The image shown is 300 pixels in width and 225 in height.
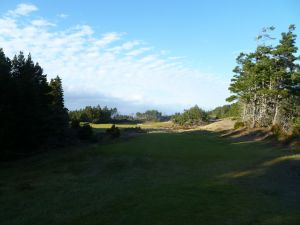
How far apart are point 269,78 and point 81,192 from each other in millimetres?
39580

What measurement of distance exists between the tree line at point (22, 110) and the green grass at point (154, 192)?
369 centimetres

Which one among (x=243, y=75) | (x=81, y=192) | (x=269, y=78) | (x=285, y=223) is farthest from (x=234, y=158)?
(x=243, y=75)

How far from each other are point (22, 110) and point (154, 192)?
64.4ft

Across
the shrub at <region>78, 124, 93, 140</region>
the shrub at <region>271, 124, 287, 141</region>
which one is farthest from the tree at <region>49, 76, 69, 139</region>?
the shrub at <region>271, 124, 287, 141</region>

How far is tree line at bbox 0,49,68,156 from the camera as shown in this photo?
86.2 feet

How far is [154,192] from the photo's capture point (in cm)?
1360

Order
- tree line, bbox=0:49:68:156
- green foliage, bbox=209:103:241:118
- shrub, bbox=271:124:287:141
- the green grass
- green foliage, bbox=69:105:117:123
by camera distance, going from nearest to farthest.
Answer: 1. the green grass
2. tree line, bbox=0:49:68:156
3. shrub, bbox=271:124:287:141
4. green foliage, bbox=209:103:241:118
5. green foliage, bbox=69:105:117:123

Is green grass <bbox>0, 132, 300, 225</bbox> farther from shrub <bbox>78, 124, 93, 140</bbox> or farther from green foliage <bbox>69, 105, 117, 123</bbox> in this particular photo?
green foliage <bbox>69, 105, 117, 123</bbox>

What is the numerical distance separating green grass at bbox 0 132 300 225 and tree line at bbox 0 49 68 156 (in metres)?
3.69

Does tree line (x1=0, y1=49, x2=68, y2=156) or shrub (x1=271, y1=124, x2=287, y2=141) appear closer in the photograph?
tree line (x1=0, y1=49, x2=68, y2=156)

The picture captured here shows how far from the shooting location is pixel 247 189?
1421 centimetres

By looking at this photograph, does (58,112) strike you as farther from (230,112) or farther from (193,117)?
(230,112)

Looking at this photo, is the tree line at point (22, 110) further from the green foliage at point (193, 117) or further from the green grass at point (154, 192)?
the green foliage at point (193, 117)

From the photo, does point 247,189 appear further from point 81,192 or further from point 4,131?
point 4,131
